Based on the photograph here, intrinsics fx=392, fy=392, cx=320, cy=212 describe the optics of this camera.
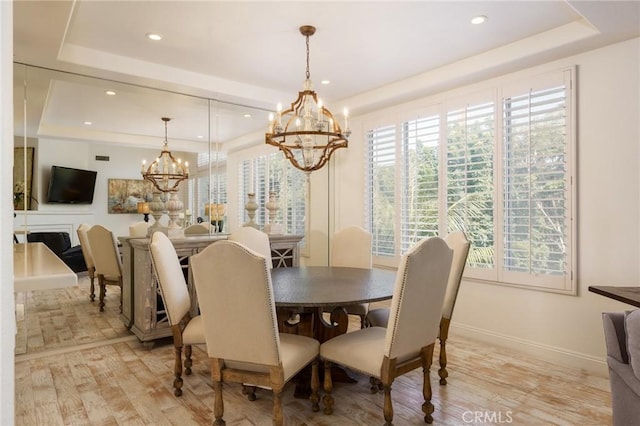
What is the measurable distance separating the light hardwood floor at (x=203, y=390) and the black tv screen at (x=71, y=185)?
75 centimetres

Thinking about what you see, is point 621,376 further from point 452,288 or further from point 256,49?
point 256,49

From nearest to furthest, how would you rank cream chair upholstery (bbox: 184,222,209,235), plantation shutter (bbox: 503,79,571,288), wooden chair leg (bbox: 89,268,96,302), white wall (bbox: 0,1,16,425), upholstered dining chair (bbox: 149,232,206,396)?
white wall (bbox: 0,1,16,425) → upholstered dining chair (bbox: 149,232,206,396) → plantation shutter (bbox: 503,79,571,288) → wooden chair leg (bbox: 89,268,96,302) → cream chair upholstery (bbox: 184,222,209,235)

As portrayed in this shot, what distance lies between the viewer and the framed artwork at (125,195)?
360cm

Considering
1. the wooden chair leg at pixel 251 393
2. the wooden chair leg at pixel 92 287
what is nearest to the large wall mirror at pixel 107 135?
the wooden chair leg at pixel 92 287

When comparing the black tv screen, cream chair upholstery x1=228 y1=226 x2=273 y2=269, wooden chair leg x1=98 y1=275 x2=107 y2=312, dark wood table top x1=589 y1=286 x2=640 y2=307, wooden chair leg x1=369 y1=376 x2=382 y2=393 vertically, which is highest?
the black tv screen

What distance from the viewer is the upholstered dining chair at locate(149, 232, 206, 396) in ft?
7.99

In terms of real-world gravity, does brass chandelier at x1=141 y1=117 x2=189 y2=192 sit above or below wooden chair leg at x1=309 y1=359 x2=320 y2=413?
above

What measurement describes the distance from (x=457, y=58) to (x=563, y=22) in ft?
2.83

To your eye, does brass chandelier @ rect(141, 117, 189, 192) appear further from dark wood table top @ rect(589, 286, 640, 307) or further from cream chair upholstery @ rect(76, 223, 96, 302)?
dark wood table top @ rect(589, 286, 640, 307)

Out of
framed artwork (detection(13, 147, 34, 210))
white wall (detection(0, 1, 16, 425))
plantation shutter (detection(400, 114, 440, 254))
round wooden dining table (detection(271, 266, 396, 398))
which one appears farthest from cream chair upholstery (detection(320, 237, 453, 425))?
framed artwork (detection(13, 147, 34, 210))

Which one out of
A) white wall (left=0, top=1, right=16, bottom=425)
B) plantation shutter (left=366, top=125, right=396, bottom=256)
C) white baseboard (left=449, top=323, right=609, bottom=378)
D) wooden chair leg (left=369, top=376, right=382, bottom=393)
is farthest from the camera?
plantation shutter (left=366, top=125, right=396, bottom=256)

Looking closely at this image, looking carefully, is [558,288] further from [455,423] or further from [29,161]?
[29,161]

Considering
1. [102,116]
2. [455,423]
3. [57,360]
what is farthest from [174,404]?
[102,116]

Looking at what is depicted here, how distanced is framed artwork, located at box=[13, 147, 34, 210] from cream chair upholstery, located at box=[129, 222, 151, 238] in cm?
80
